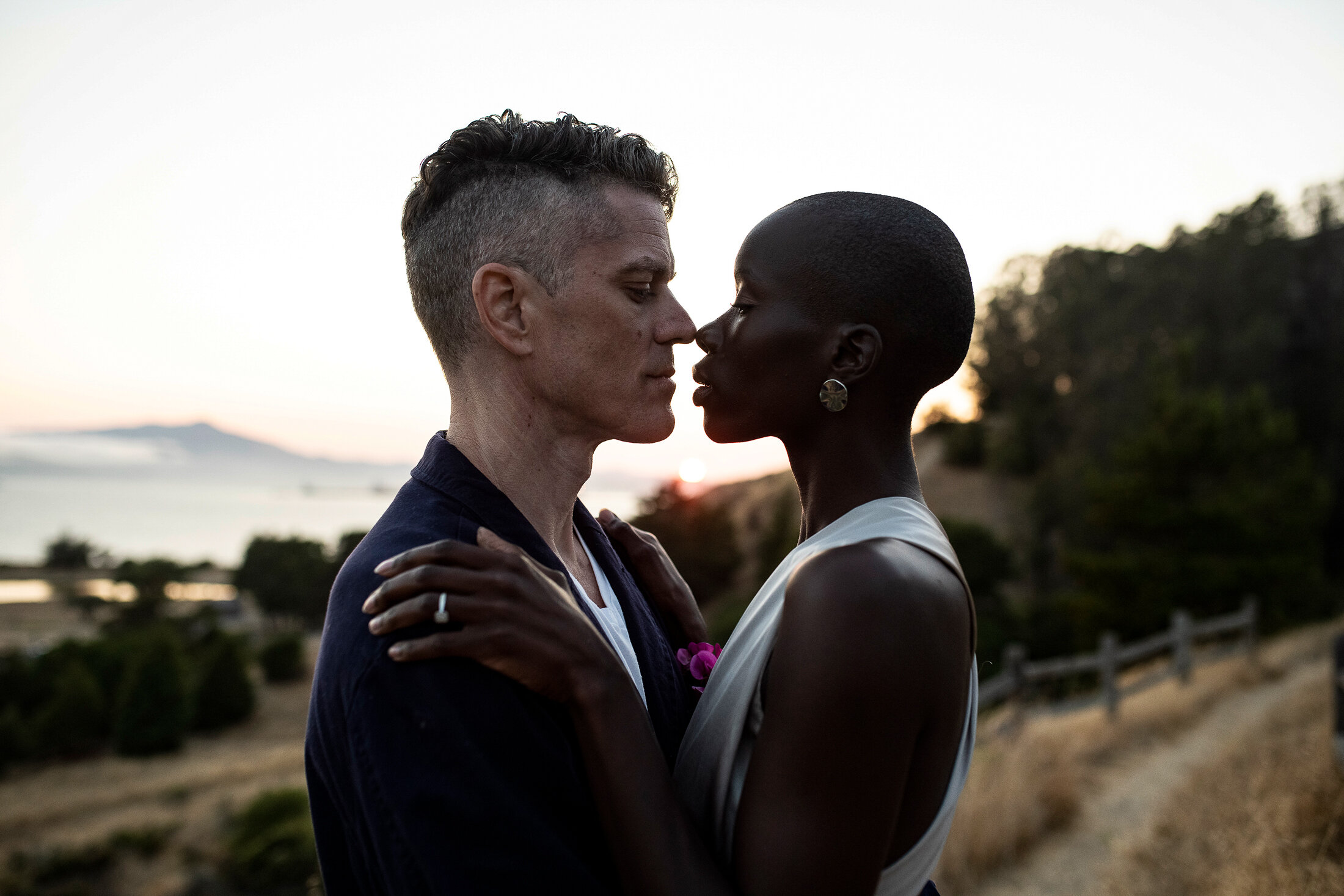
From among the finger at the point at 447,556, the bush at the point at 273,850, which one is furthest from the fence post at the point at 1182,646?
the finger at the point at 447,556

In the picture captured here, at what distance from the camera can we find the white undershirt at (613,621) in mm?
2213

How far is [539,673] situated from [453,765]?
202 millimetres

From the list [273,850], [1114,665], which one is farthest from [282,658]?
[1114,665]

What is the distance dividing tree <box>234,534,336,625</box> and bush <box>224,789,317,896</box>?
102ft

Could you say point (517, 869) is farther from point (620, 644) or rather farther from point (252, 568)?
point (252, 568)

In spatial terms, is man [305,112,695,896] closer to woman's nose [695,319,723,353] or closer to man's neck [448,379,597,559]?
man's neck [448,379,597,559]

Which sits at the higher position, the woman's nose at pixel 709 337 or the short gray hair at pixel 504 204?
the short gray hair at pixel 504 204

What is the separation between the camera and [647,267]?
238 centimetres

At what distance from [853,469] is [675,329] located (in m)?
0.66

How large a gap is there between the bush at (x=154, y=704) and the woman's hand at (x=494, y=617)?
3627 centimetres

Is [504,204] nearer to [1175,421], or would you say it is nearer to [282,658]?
[1175,421]

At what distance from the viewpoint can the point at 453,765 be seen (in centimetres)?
155

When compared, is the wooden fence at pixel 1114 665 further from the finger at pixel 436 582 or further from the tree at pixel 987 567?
the finger at pixel 436 582

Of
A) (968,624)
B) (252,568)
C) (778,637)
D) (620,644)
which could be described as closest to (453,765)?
(778,637)
